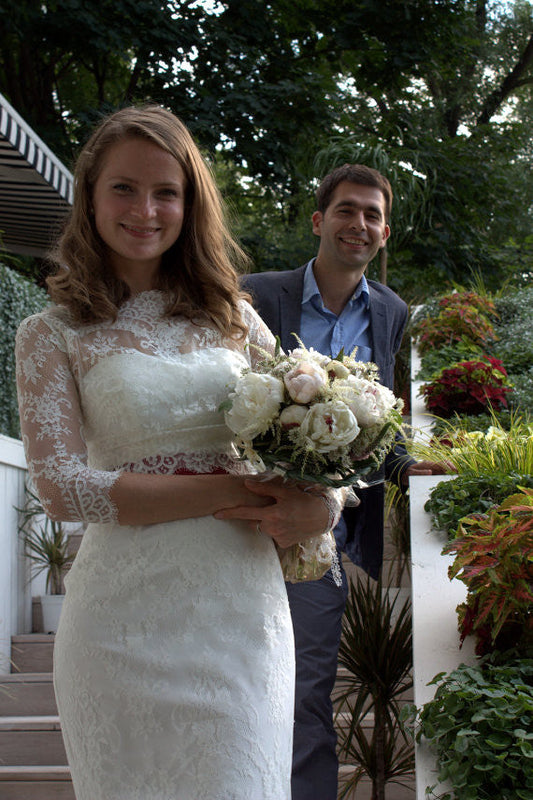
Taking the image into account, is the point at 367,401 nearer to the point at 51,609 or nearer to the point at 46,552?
the point at 51,609

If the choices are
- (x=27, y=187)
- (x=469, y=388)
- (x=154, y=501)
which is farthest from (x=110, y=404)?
(x=27, y=187)

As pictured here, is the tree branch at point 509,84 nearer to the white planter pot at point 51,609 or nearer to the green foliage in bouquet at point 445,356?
the green foliage in bouquet at point 445,356

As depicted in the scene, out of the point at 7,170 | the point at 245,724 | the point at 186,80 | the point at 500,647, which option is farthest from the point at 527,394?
the point at 186,80

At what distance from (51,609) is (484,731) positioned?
173 inches

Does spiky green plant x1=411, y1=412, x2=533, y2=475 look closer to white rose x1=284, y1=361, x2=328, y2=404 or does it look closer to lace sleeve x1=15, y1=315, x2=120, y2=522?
white rose x1=284, y1=361, x2=328, y2=404

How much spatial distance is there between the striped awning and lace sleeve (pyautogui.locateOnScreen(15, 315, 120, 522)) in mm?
5194

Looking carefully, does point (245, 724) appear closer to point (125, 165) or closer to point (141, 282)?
point (141, 282)

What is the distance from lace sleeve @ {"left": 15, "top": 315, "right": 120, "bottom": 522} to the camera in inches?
80.6

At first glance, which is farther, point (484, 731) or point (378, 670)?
point (378, 670)

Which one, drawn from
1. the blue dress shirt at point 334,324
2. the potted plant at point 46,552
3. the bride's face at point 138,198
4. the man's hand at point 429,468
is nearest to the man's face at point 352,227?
the blue dress shirt at point 334,324

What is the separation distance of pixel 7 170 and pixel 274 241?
17.0 feet

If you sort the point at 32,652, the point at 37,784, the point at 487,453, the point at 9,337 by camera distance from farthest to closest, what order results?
the point at 9,337 < the point at 32,652 < the point at 37,784 < the point at 487,453

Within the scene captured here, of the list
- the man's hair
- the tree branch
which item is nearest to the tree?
the tree branch

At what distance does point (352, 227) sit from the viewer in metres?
4.04
